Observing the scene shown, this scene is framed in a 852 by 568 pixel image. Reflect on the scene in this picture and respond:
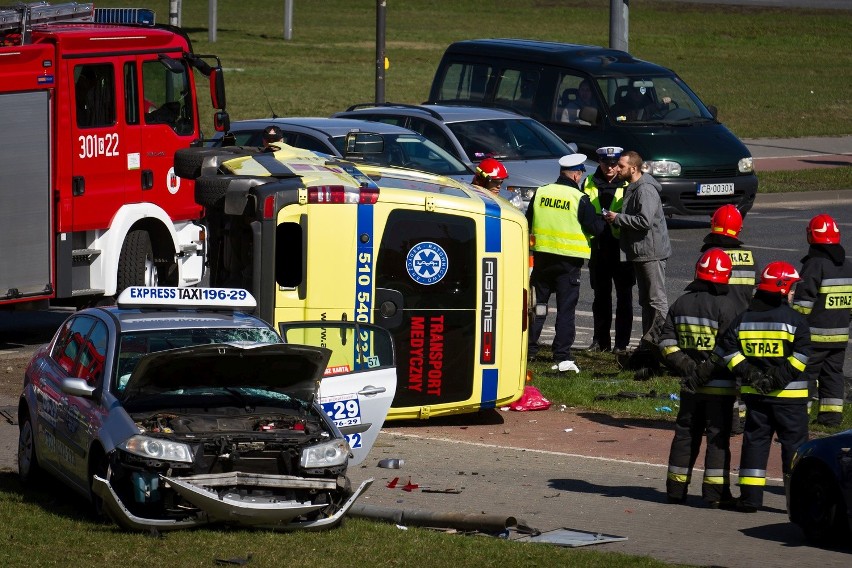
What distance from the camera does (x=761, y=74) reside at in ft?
147

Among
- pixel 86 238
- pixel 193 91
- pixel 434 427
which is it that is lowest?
pixel 434 427

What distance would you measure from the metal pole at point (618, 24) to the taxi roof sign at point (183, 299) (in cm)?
1490

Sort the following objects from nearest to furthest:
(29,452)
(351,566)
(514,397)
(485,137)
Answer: (351,566), (29,452), (514,397), (485,137)

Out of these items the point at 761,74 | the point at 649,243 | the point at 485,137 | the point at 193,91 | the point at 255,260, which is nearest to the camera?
the point at 255,260

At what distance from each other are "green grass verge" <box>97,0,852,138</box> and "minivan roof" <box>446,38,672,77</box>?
10.00 m

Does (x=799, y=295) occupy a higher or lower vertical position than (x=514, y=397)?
higher

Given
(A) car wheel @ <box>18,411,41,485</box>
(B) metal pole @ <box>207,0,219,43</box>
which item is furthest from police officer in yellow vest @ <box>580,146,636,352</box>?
(B) metal pole @ <box>207,0,219,43</box>

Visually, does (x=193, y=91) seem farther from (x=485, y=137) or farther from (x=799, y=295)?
(x=799, y=295)

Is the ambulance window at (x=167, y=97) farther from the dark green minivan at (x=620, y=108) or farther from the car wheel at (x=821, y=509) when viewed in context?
the car wheel at (x=821, y=509)

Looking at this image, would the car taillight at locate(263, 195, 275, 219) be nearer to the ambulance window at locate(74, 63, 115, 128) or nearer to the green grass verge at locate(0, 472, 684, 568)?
the green grass verge at locate(0, 472, 684, 568)

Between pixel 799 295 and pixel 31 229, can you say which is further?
pixel 31 229

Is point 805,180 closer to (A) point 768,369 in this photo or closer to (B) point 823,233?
(B) point 823,233

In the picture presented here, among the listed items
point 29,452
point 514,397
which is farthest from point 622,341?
point 29,452

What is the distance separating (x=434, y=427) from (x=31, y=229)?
488 cm
